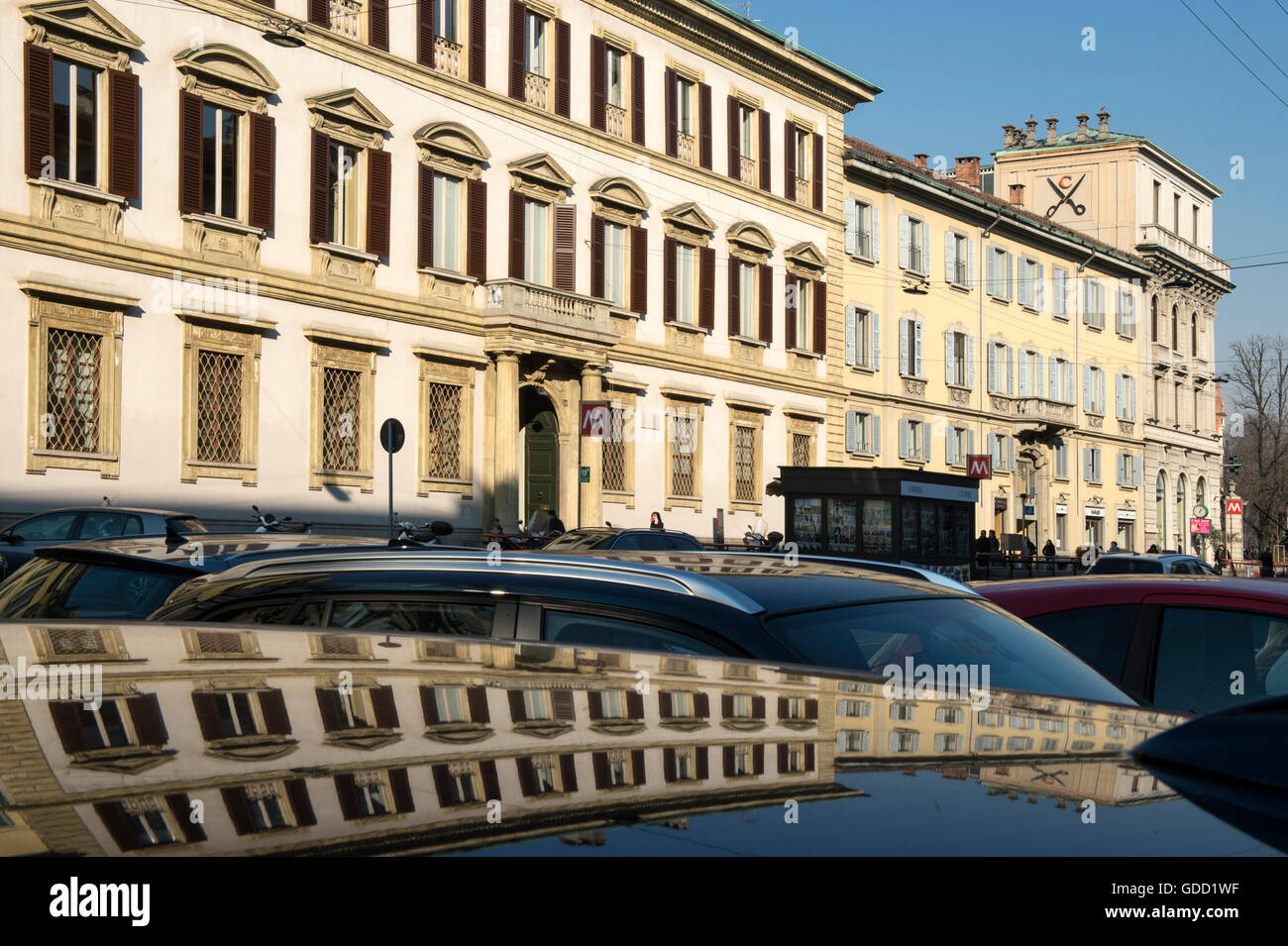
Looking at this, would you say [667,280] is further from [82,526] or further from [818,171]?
[82,526]

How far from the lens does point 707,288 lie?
3662 centimetres

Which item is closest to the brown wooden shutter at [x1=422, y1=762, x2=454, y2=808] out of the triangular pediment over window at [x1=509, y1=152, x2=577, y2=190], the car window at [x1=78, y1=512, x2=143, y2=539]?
the car window at [x1=78, y1=512, x2=143, y2=539]

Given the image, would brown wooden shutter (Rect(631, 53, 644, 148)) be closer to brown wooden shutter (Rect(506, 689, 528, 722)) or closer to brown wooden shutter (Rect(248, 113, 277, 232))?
brown wooden shutter (Rect(248, 113, 277, 232))

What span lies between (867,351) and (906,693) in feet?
138

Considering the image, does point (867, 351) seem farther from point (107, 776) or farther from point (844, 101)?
point (107, 776)

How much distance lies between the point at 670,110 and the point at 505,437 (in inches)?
409

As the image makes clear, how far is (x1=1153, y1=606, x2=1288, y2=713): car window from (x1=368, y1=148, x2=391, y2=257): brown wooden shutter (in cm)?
2365

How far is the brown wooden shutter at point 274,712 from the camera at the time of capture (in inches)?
76.2

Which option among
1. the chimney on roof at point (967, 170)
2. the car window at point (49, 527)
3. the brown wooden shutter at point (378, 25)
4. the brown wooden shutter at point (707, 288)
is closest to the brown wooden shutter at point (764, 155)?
the brown wooden shutter at point (707, 288)

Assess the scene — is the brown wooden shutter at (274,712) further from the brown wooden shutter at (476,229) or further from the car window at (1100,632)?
the brown wooden shutter at (476,229)

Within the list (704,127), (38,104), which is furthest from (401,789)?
(704,127)

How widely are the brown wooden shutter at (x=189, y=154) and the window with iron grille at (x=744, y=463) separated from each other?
16.7 m

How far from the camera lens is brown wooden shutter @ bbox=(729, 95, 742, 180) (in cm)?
3753
